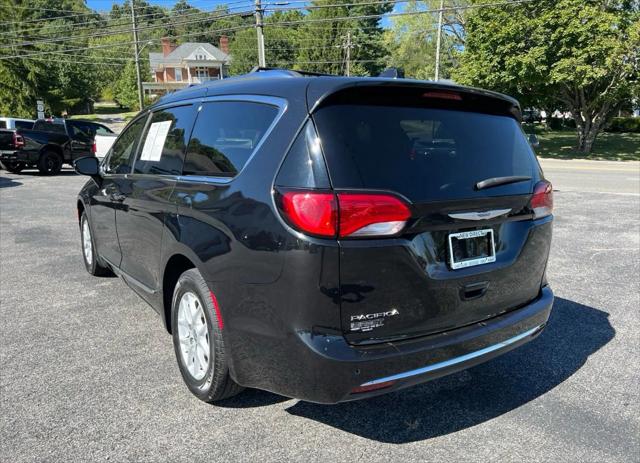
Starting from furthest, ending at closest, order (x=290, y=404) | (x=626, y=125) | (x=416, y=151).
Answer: (x=626, y=125) → (x=290, y=404) → (x=416, y=151)

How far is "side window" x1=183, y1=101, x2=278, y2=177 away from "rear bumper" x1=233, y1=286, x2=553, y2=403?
1.01m

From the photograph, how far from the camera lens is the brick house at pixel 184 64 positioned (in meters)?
80.4

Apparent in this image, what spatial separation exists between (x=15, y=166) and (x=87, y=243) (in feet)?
46.5

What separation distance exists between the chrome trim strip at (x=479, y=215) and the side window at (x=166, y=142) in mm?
1792

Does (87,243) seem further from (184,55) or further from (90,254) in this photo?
(184,55)

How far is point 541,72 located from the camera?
22.8m

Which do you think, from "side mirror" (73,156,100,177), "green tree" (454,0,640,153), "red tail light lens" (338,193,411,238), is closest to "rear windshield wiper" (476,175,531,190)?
"red tail light lens" (338,193,411,238)

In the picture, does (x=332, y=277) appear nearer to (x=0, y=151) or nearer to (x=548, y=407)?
(x=548, y=407)

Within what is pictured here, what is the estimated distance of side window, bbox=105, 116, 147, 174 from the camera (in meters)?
4.18

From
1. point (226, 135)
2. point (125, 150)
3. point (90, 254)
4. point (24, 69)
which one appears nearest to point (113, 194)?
point (125, 150)

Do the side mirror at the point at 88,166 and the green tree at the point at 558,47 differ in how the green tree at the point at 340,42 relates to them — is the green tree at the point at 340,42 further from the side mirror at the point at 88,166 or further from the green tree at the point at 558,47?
the side mirror at the point at 88,166

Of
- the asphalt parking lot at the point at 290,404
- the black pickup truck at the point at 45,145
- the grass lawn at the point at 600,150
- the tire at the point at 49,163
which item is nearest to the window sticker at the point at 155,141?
the asphalt parking lot at the point at 290,404

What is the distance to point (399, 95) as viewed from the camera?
255 centimetres

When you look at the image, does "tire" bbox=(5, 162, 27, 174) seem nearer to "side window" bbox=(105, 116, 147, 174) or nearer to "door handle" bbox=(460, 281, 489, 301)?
"side window" bbox=(105, 116, 147, 174)
